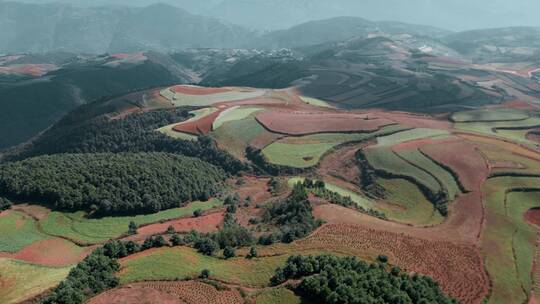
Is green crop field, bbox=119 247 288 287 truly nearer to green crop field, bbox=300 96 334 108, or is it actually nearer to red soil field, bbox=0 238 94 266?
red soil field, bbox=0 238 94 266

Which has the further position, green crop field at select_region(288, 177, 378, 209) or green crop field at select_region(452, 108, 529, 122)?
green crop field at select_region(452, 108, 529, 122)

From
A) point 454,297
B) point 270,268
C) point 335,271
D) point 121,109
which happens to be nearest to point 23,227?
point 270,268

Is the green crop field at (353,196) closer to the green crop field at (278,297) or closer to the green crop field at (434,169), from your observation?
the green crop field at (434,169)

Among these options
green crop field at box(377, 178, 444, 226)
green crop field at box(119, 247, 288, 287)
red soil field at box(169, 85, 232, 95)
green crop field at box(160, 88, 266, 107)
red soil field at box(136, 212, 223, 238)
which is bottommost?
red soil field at box(136, 212, 223, 238)

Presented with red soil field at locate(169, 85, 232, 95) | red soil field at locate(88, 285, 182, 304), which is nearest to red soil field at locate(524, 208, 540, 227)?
red soil field at locate(88, 285, 182, 304)

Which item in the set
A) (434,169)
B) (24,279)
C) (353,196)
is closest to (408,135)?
(434,169)

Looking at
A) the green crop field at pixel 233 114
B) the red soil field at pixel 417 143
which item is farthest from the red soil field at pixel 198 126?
the red soil field at pixel 417 143
